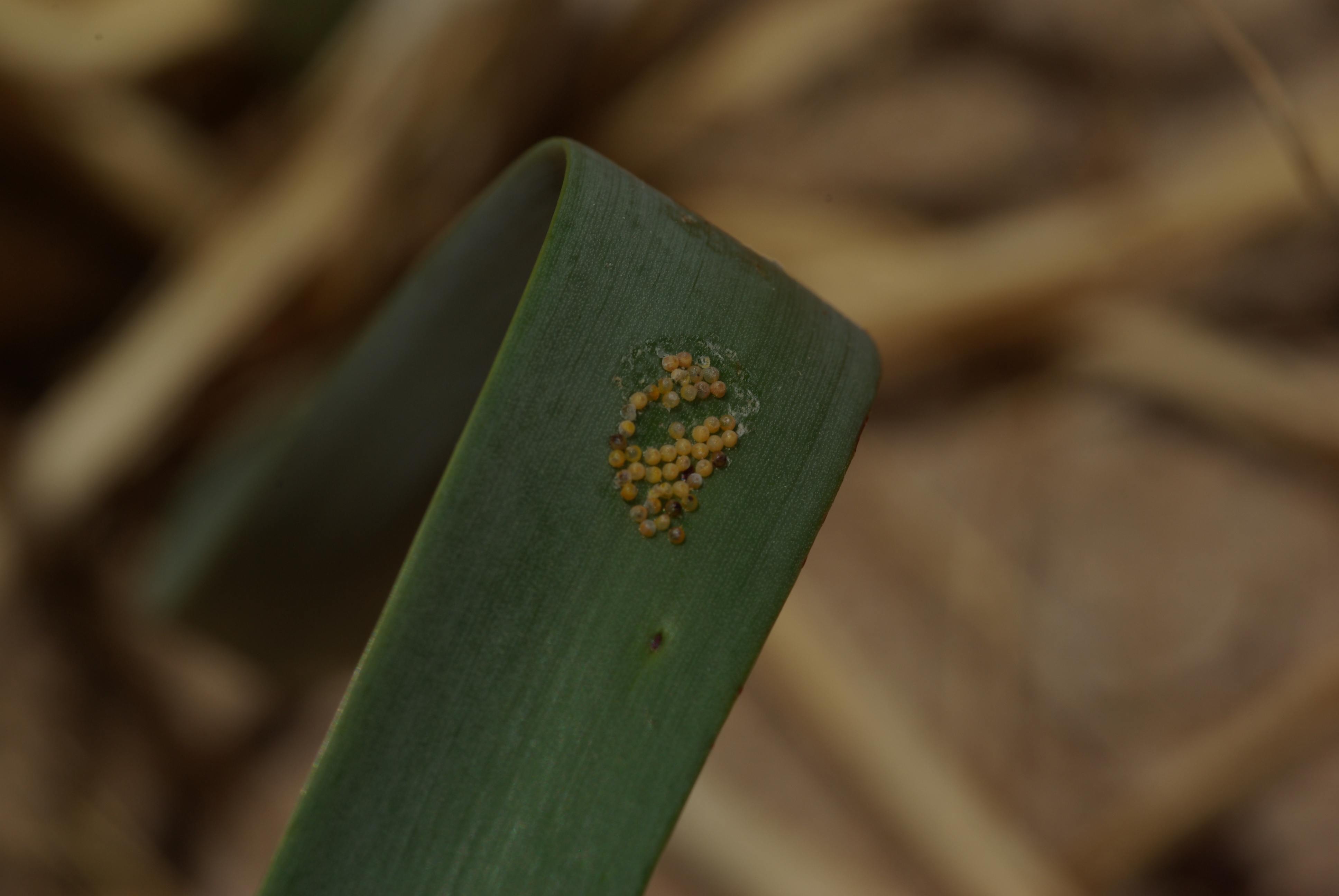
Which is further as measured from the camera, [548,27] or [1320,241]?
[1320,241]

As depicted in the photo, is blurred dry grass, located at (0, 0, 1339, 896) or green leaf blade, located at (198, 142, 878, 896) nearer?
green leaf blade, located at (198, 142, 878, 896)

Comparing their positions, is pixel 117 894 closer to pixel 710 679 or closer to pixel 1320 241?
pixel 710 679

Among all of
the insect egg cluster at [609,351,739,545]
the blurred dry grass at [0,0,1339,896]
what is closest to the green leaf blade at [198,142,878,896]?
the insect egg cluster at [609,351,739,545]

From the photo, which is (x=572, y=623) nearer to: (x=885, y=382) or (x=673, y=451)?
(x=673, y=451)

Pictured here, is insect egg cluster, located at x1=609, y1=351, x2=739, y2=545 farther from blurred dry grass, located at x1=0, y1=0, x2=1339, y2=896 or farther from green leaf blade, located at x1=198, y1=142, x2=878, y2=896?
blurred dry grass, located at x1=0, y1=0, x2=1339, y2=896

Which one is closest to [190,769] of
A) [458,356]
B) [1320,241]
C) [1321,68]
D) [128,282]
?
[128,282]

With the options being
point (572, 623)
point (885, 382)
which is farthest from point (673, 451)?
point (885, 382)
